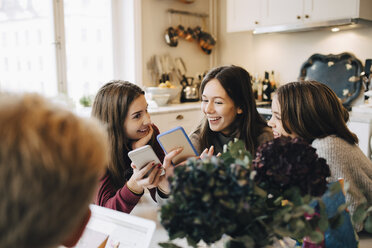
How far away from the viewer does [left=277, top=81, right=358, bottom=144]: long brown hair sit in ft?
4.05

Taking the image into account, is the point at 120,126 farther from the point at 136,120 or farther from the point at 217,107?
the point at 217,107

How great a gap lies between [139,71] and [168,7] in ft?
2.82

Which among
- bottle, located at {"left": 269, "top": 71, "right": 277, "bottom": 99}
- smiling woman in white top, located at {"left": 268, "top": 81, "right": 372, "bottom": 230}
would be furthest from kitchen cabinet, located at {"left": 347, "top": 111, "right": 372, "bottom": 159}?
smiling woman in white top, located at {"left": 268, "top": 81, "right": 372, "bottom": 230}

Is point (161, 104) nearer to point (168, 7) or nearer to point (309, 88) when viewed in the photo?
point (168, 7)

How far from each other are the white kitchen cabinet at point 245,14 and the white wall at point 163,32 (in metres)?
0.58

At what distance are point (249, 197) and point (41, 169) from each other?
12.2 inches

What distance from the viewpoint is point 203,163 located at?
537 millimetres

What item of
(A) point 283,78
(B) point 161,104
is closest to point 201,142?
(B) point 161,104

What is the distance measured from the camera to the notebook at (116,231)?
0.89 meters

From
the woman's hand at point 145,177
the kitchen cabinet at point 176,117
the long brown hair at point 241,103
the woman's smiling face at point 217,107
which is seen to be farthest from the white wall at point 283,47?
the woman's hand at point 145,177

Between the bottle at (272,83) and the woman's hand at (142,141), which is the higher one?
the bottle at (272,83)

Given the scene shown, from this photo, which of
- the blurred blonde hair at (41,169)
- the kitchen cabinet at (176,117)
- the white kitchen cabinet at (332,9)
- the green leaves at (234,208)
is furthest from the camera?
the kitchen cabinet at (176,117)

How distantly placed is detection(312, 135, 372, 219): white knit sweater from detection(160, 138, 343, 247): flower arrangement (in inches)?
21.2

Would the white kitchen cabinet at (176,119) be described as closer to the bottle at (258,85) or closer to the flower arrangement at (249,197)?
the bottle at (258,85)
